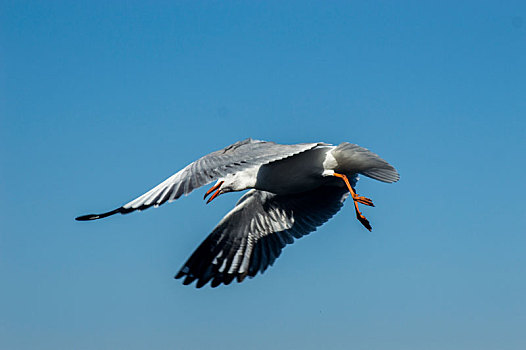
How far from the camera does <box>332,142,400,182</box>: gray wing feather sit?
757 centimetres

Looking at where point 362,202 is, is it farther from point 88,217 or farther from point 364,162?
point 88,217

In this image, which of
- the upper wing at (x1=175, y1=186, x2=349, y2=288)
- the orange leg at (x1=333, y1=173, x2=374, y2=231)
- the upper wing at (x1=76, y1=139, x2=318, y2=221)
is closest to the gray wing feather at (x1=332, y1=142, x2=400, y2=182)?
the orange leg at (x1=333, y1=173, x2=374, y2=231)

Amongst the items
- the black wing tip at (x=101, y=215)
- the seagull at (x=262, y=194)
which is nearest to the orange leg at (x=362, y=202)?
the seagull at (x=262, y=194)

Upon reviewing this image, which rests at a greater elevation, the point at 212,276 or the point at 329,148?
the point at 329,148

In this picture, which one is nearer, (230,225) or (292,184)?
(292,184)

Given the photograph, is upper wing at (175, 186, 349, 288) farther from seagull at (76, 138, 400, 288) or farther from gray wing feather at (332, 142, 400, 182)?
gray wing feather at (332, 142, 400, 182)

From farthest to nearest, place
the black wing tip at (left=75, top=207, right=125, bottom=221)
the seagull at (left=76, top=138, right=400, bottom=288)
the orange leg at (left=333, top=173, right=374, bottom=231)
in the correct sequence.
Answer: the orange leg at (left=333, top=173, right=374, bottom=231) < the seagull at (left=76, top=138, right=400, bottom=288) < the black wing tip at (left=75, top=207, right=125, bottom=221)

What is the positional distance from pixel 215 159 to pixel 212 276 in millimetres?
2858

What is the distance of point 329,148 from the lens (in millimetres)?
7926

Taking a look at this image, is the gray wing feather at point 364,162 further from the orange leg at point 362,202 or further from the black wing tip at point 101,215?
the black wing tip at point 101,215

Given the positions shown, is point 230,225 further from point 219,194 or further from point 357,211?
point 357,211

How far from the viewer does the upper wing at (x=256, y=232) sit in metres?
9.23

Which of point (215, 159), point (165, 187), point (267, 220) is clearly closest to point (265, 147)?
point (215, 159)

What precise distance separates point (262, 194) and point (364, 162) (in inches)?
78.0
